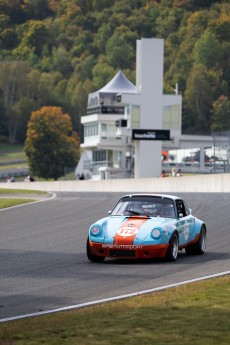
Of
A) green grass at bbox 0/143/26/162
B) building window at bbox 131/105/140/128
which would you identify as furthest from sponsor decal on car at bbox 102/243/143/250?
green grass at bbox 0/143/26/162

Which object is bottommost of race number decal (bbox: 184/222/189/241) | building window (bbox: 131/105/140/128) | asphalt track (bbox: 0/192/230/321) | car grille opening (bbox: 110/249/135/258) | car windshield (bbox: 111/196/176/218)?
asphalt track (bbox: 0/192/230/321)

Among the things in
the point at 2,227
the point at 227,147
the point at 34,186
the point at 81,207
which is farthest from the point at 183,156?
the point at 2,227

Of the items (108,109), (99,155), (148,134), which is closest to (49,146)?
(108,109)

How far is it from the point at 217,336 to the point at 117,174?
10028 cm

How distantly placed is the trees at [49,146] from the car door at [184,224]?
12243cm

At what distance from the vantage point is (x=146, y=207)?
21047 millimetres

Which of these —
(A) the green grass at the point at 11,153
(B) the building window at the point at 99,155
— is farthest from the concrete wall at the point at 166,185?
(A) the green grass at the point at 11,153

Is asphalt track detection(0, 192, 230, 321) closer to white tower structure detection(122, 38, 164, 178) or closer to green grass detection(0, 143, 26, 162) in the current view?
white tower structure detection(122, 38, 164, 178)

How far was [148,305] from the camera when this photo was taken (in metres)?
13.9

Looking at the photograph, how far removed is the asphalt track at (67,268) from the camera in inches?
599

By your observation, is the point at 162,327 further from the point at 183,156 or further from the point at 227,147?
the point at 183,156

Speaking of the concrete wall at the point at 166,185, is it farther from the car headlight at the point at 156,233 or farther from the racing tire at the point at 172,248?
the car headlight at the point at 156,233

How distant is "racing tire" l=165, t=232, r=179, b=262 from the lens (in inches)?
783

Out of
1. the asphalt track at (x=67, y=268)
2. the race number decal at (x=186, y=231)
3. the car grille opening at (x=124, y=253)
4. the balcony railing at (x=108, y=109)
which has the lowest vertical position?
the asphalt track at (x=67, y=268)
